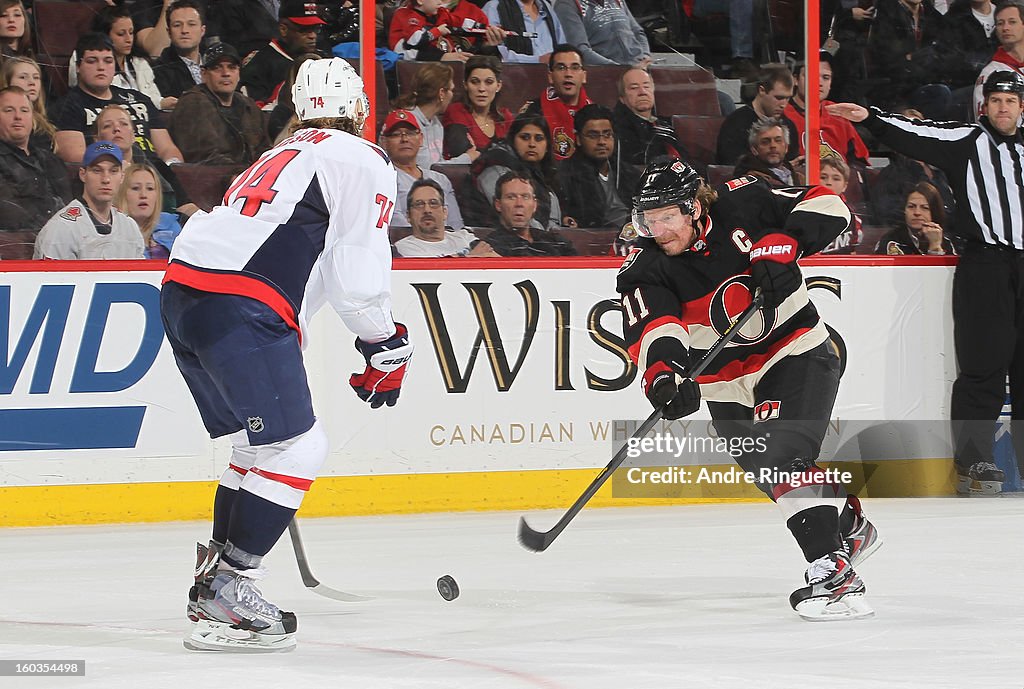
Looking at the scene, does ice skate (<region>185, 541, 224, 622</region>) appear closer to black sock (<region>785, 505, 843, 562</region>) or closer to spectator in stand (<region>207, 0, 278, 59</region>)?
black sock (<region>785, 505, 843, 562</region>)

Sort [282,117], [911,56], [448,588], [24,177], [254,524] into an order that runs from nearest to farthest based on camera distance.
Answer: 1. [254,524]
2. [448,588]
3. [24,177]
4. [282,117]
5. [911,56]

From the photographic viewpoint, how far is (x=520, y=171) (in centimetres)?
595

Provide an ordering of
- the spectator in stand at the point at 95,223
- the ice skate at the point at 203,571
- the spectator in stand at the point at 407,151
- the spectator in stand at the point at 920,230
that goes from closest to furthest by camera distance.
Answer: the ice skate at the point at 203,571
the spectator in stand at the point at 95,223
the spectator in stand at the point at 407,151
the spectator in stand at the point at 920,230

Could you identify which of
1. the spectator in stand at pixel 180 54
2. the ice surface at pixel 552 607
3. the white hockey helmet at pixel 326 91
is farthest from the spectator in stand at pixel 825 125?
the white hockey helmet at pixel 326 91

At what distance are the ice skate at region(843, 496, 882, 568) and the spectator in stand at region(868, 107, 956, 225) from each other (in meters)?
2.61

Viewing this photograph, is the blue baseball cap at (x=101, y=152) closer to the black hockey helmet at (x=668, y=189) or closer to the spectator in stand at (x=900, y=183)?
the black hockey helmet at (x=668, y=189)

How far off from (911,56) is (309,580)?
398 centimetres

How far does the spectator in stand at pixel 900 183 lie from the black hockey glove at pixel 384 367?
11.4 ft

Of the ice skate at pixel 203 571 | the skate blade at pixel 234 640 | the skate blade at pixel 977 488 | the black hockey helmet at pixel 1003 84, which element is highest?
the black hockey helmet at pixel 1003 84

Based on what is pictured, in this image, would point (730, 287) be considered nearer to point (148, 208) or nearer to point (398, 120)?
point (398, 120)

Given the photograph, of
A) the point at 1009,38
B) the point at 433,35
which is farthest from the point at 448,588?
the point at 1009,38

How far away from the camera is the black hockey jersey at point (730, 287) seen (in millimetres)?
3723

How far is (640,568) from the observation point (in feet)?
14.5

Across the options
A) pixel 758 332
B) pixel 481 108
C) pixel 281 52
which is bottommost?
pixel 758 332
